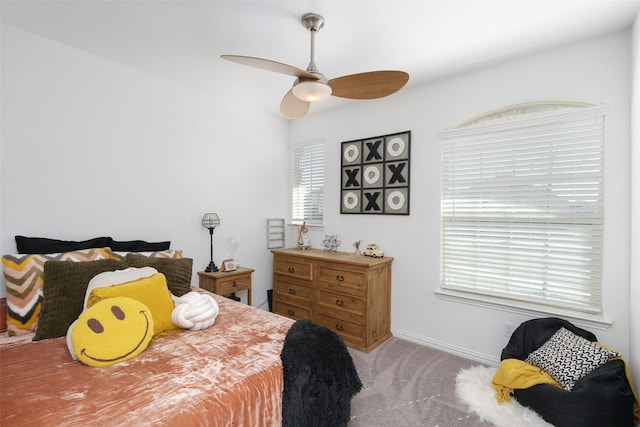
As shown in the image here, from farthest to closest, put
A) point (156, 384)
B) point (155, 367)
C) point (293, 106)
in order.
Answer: point (293, 106) → point (155, 367) → point (156, 384)

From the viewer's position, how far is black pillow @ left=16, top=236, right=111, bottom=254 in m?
2.07

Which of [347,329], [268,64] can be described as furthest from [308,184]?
[268,64]

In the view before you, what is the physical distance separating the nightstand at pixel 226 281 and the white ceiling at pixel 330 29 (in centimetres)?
203

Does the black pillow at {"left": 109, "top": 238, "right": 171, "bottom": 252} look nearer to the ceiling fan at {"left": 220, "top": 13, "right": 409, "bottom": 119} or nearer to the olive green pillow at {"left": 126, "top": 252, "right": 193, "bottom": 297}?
the olive green pillow at {"left": 126, "top": 252, "right": 193, "bottom": 297}

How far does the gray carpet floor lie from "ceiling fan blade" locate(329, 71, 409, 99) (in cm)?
216

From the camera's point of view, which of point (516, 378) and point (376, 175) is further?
point (376, 175)

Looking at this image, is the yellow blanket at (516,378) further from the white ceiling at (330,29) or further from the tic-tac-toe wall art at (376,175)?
the white ceiling at (330,29)

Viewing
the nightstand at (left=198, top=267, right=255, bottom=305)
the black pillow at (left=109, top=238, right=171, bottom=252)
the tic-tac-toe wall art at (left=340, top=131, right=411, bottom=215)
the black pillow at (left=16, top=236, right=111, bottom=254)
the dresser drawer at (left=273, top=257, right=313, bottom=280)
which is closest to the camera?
the black pillow at (left=16, top=236, right=111, bottom=254)

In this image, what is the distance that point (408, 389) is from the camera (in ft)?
7.33

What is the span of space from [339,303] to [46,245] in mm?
2489

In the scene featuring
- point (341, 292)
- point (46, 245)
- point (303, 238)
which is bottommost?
point (341, 292)

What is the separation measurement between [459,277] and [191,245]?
2.77 meters

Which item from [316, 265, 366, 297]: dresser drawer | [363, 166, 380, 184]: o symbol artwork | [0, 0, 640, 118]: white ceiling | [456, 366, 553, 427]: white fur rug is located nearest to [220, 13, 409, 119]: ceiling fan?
[0, 0, 640, 118]: white ceiling

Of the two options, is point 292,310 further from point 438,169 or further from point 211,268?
point 438,169
